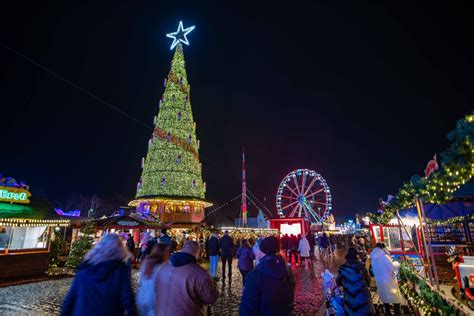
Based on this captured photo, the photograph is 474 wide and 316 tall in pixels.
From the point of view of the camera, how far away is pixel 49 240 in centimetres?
1345

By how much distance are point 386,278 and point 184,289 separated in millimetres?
4701

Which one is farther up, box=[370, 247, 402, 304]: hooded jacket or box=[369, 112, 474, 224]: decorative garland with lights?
box=[369, 112, 474, 224]: decorative garland with lights

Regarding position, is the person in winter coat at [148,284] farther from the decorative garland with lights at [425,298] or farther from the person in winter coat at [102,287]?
the decorative garland with lights at [425,298]

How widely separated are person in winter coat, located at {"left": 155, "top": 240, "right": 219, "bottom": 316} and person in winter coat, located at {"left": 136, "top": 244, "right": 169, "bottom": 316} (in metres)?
0.50

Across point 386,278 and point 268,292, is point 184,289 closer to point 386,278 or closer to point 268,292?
point 268,292

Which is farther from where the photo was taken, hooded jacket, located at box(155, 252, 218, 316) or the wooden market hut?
the wooden market hut

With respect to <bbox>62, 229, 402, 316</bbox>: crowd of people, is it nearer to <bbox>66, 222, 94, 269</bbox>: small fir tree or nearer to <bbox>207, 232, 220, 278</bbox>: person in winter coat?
<bbox>207, 232, 220, 278</bbox>: person in winter coat

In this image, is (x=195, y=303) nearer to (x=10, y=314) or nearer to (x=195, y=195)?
(x=10, y=314)

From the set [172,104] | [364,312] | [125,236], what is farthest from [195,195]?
[364,312]

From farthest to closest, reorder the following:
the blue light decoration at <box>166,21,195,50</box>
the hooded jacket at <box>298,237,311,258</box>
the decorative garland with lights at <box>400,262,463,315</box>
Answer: the blue light decoration at <box>166,21,195,50</box>
the hooded jacket at <box>298,237,311,258</box>
the decorative garland with lights at <box>400,262,463,315</box>

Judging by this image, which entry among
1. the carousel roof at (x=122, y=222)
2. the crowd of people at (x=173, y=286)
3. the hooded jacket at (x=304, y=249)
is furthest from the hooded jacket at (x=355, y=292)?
the carousel roof at (x=122, y=222)

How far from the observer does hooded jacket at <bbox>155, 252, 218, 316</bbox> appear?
291 cm

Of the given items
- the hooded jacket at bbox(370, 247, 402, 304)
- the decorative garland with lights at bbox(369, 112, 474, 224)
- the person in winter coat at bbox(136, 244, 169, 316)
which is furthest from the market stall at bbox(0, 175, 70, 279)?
the decorative garland with lights at bbox(369, 112, 474, 224)

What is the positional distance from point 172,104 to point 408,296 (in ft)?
99.5
